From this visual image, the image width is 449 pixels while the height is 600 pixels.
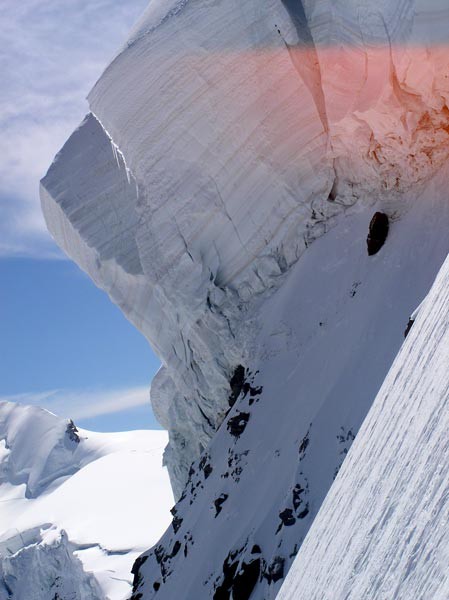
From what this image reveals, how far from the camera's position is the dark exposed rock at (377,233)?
1371 cm

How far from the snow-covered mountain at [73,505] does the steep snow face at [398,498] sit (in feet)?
122

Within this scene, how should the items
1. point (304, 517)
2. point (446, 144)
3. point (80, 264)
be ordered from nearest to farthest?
point (304, 517)
point (446, 144)
point (80, 264)

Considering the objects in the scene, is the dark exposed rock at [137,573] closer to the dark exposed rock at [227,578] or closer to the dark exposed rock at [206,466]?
the dark exposed rock at [206,466]

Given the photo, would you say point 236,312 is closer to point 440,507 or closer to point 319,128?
point 319,128

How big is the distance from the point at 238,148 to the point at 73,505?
46.3 metres

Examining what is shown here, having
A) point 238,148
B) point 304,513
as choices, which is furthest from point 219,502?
point 238,148

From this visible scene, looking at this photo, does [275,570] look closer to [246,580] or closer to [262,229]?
[246,580]

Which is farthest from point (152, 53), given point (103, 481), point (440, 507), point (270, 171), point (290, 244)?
point (103, 481)

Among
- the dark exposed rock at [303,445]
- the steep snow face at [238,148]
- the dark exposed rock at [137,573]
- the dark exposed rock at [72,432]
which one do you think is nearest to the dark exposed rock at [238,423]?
the steep snow face at [238,148]

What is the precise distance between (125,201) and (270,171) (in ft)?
19.2

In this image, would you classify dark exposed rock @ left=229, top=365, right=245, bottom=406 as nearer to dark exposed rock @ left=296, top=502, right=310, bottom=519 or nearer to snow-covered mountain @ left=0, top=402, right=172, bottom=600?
dark exposed rock @ left=296, top=502, right=310, bottom=519

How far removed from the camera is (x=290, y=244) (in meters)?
16.6

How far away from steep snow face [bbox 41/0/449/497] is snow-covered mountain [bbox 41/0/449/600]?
4cm

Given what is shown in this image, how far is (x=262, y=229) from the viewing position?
17.0 m
